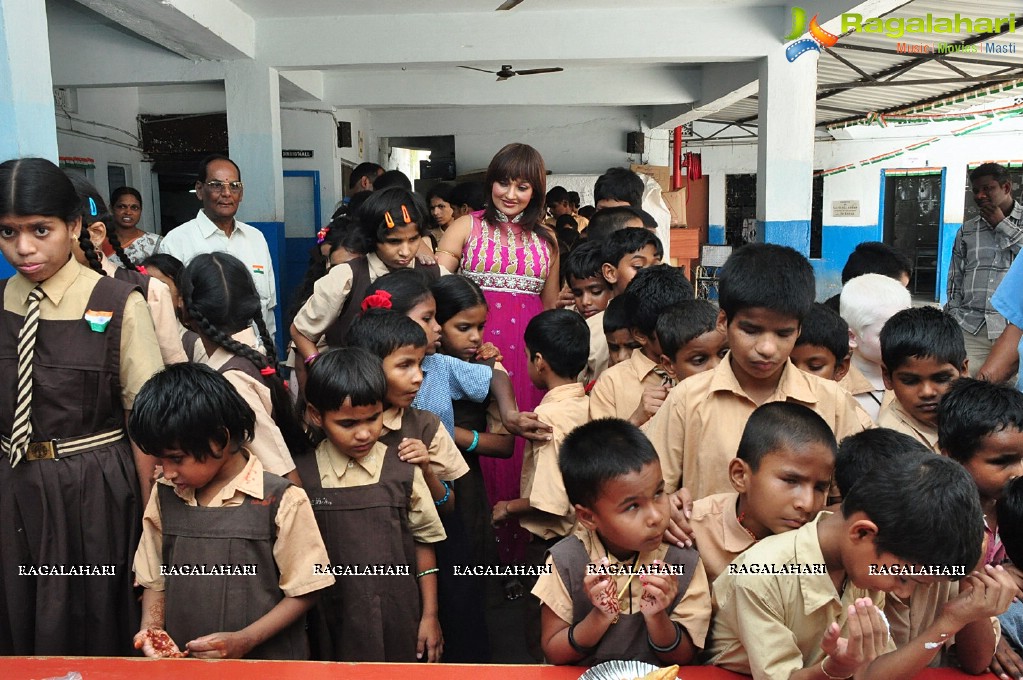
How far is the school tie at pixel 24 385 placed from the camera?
1883mm

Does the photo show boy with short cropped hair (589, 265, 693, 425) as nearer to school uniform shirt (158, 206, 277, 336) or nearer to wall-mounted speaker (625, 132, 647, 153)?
school uniform shirt (158, 206, 277, 336)

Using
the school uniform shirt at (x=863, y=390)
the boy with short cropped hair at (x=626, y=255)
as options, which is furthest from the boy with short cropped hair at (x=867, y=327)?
A: the boy with short cropped hair at (x=626, y=255)

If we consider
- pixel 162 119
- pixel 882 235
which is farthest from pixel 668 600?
pixel 882 235

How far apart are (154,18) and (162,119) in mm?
3407

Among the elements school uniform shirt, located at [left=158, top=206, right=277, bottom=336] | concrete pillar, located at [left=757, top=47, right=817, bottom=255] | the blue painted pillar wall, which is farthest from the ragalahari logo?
school uniform shirt, located at [left=158, top=206, right=277, bottom=336]

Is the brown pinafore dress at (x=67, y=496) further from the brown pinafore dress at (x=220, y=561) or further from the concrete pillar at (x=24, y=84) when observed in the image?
the concrete pillar at (x=24, y=84)

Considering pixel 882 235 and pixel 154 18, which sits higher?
pixel 154 18

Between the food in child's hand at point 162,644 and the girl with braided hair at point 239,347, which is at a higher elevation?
the girl with braided hair at point 239,347

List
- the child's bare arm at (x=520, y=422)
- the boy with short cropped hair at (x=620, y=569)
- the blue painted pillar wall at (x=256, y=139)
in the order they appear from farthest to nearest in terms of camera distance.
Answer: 1. the blue painted pillar wall at (x=256, y=139)
2. the child's bare arm at (x=520, y=422)
3. the boy with short cropped hair at (x=620, y=569)

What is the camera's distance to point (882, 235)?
14.2 m

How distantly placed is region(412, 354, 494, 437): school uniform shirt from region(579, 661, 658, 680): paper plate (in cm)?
126

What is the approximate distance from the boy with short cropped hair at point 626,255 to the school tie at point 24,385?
2004mm

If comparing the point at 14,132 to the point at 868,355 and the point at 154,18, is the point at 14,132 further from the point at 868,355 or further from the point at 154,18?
the point at 868,355

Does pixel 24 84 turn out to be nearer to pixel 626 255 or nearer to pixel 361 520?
pixel 361 520
